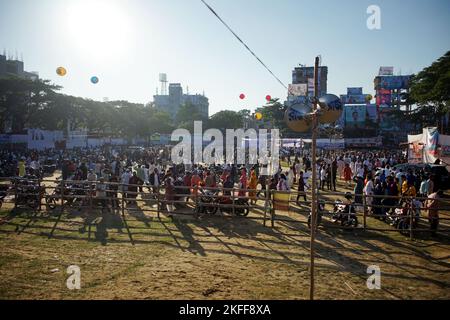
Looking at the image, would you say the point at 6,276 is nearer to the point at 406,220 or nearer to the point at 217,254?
the point at 217,254

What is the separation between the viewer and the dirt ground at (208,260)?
630 centimetres

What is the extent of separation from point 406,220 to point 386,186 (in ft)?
7.35

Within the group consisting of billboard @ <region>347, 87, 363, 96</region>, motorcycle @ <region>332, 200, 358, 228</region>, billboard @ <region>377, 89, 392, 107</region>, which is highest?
billboard @ <region>347, 87, 363, 96</region>

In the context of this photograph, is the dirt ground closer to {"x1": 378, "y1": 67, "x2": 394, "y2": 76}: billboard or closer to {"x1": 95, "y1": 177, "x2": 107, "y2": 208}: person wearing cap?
{"x1": 95, "y1": 177, "x2": 107, "y2": 208}: person wearing cap

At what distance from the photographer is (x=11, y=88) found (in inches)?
1973

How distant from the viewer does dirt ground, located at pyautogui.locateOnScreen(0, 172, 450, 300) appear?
6.30 m

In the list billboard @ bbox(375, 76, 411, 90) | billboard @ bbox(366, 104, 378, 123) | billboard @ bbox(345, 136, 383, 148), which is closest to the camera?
billboard @ bbox(345, 136, 383, 148)

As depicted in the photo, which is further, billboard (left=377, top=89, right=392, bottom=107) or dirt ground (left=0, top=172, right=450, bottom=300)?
billboard (left=377, top=89, right=392, bottom=107)

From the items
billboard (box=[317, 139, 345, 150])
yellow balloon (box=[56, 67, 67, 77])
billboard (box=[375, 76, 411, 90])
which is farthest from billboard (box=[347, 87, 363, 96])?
yellow balloon (box=[56, 67, 67, 77])

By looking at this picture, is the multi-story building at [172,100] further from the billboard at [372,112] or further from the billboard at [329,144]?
the billboard at [329,144]

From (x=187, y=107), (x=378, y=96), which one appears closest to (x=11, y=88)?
(x=187, y=107)

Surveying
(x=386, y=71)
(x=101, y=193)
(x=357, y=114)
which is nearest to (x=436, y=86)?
(x=101, y=193)

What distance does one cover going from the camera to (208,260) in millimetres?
7969
